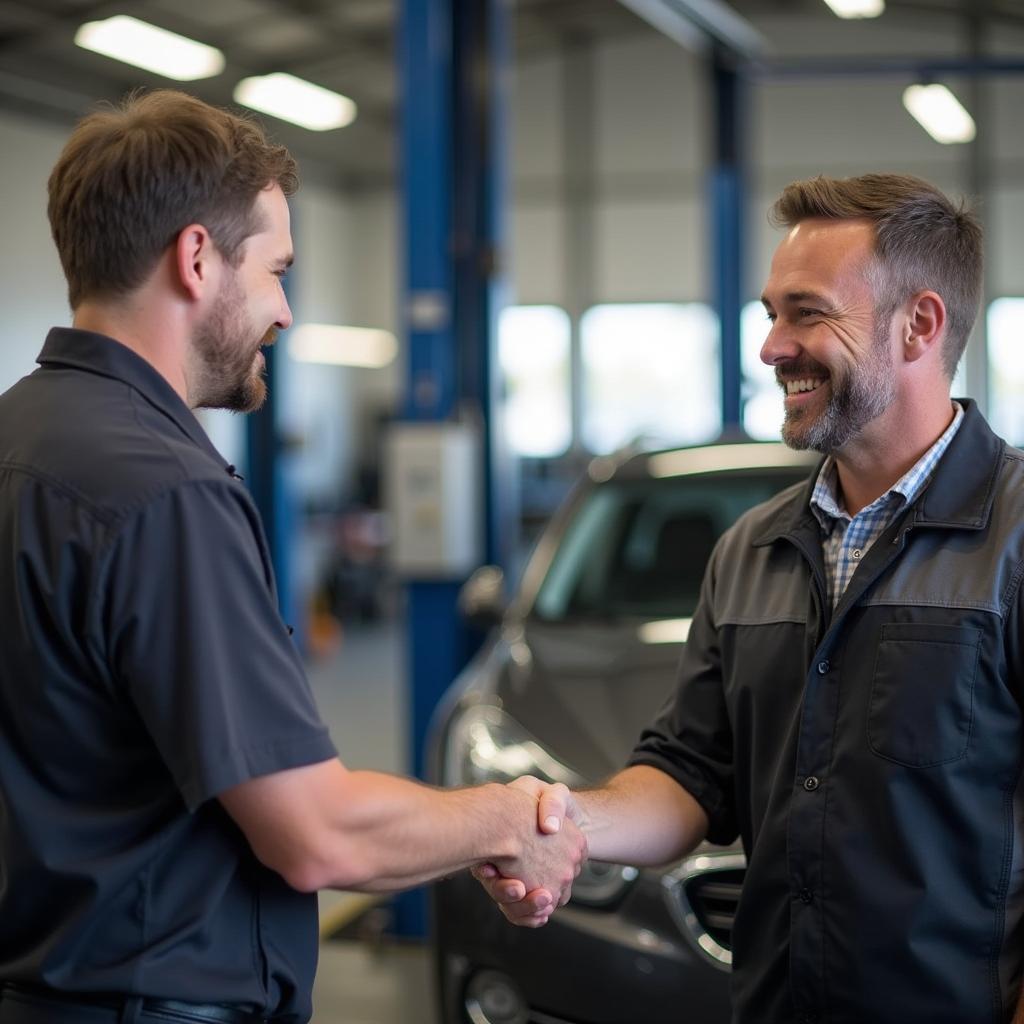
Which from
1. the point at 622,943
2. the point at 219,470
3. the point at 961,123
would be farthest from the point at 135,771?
the point at 961,123

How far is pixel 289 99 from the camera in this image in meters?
10.5

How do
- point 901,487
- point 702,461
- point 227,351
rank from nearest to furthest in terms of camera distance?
point 227,351 → point 901,487 → point 702,461

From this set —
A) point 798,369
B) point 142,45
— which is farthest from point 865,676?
point 142,45

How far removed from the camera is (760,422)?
1697 cm

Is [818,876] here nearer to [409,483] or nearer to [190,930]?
[190,930]

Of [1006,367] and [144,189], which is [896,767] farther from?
[1006,367]

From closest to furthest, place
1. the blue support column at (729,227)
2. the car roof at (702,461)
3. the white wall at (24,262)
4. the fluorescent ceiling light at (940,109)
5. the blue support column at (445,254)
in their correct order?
1. the white wall at (24,262)
2. the car roof at (702,461)
3. the blue support column at (445,254)
4. the blue support column at (729,227)
5. the fluorescent ceiling light at (940,109)

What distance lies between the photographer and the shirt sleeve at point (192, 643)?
4.90 ft

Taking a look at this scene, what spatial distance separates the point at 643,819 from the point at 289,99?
9.20 meters

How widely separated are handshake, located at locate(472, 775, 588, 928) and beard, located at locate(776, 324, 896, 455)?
2.14 feet

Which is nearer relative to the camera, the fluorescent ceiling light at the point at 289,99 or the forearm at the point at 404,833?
the forearm at the point at 404,833

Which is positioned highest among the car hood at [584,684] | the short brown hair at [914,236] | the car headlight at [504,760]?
the short brown hair at [914,236]

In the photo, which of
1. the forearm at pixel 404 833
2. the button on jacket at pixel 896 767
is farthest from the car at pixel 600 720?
the forearm at pixel 404 833

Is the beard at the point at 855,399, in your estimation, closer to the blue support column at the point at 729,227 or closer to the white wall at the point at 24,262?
the white wall at the point at 24,262
